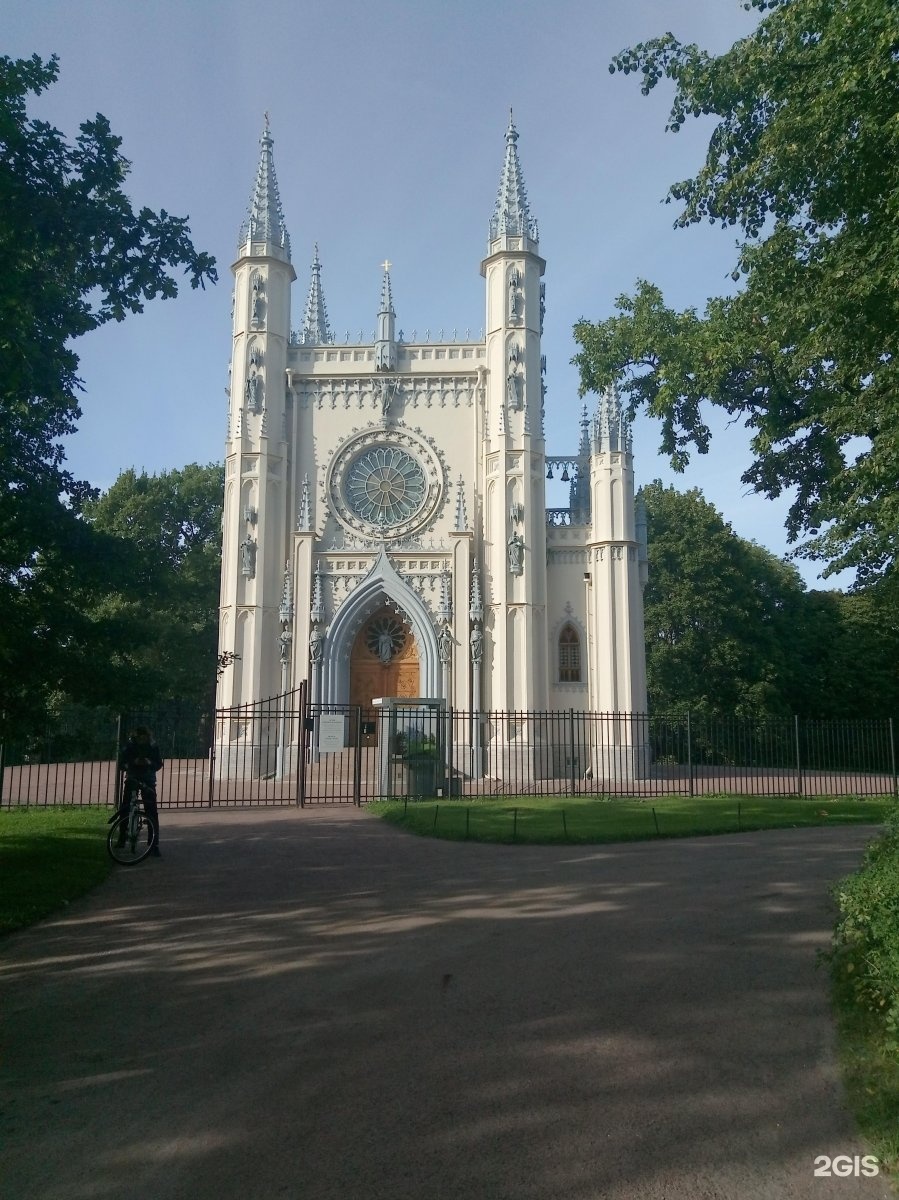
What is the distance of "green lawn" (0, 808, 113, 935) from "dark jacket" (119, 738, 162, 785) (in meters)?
1.12

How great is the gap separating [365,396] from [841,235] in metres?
22.2

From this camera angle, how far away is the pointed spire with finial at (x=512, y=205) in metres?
31.5

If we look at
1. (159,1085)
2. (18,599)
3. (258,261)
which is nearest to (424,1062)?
(159,1085)

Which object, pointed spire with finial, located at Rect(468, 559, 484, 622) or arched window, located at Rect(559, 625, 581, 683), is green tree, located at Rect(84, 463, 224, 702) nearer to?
pointed spire with finial, located at Rect(468, 559, 484, 622)

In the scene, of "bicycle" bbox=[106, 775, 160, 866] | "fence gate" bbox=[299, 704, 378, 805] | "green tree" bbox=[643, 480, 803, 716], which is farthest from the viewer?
"green tree" bbox=[643, 480, 803, 716]

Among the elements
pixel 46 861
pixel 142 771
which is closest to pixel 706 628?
pixel 142 771

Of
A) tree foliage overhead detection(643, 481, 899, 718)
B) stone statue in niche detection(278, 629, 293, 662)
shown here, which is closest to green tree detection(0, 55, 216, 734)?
stone statue in niche detection(278, 629, 293, 662)

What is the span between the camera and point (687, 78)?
12.2 metres

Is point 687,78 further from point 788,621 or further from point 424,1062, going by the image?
point 788,621

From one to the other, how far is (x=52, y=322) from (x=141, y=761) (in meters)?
5.65

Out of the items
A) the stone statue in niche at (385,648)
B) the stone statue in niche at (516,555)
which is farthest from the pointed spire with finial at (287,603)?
the stone statue in niche at (516,555)

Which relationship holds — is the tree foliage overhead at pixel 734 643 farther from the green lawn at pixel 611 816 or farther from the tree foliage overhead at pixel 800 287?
the tree foliage overhead at pixel 800 287

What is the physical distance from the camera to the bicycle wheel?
11625 millimetres

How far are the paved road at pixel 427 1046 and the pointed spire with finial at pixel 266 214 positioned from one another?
26.8 metres
